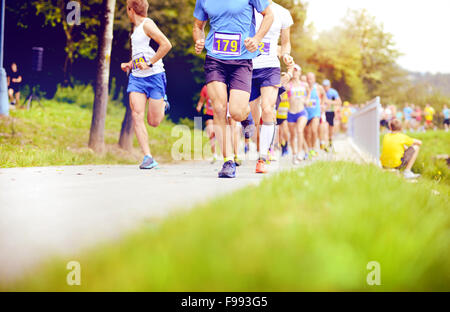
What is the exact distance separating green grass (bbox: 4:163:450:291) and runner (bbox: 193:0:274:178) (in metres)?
2.72

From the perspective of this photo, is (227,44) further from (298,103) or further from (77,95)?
(77,95)

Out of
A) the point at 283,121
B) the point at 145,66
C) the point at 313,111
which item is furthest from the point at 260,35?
the point at 313,111

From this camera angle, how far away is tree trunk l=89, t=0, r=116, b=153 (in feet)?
32.6

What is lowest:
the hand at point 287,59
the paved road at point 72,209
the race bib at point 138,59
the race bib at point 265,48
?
the paved road at point 72,209

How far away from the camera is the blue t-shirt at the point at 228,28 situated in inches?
198

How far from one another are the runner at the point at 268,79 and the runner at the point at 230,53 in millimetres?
629

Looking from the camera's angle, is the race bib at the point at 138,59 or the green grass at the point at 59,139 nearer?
the race bib at the point at 138,59

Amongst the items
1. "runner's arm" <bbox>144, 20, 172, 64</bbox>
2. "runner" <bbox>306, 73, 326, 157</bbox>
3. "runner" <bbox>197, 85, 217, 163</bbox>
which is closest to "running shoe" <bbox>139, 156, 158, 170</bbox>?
"runner's arm" <bbox>144, 20, 172, 64</bbox>

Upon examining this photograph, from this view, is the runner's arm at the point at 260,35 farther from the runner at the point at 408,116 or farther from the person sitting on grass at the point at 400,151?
the runner at the point at 408,116

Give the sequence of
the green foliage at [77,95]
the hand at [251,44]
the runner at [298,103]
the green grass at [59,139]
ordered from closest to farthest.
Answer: the hand at [251,44]
the green grass at [59,139]
the runner at [298,103]
the green foliage at [77,95]

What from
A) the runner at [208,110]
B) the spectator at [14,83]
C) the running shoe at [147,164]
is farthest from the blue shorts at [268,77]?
the spectator at [14,83]

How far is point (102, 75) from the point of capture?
10016mm

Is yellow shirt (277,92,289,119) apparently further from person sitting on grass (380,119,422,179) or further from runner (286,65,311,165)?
person sitting on grass (380,119,422,179)

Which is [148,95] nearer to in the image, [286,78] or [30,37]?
[286,78]
